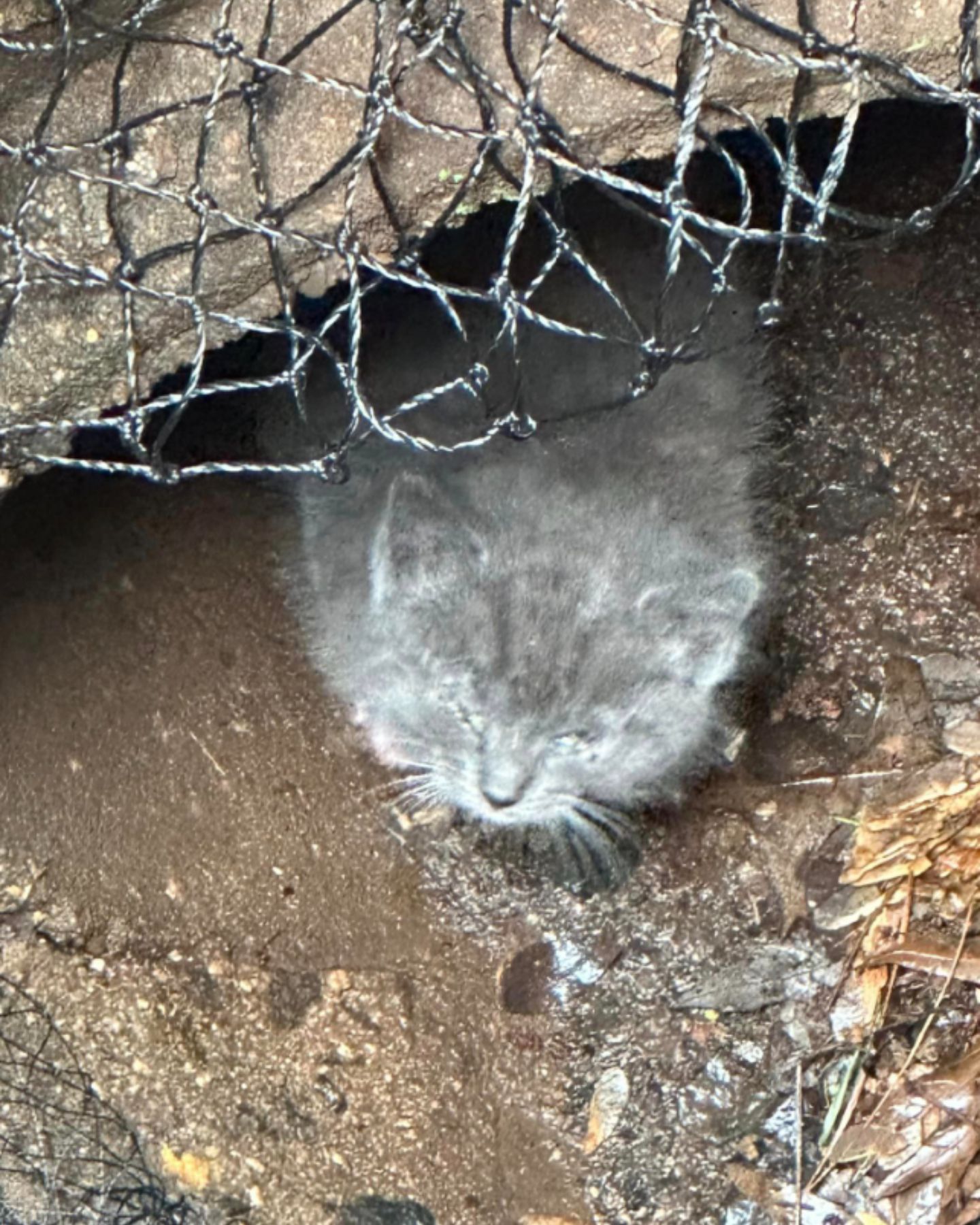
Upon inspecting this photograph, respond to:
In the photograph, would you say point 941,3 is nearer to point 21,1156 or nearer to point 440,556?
point 440,556

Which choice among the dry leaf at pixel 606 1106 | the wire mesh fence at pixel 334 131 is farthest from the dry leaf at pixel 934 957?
the wire mesh fence at pixel 334 131

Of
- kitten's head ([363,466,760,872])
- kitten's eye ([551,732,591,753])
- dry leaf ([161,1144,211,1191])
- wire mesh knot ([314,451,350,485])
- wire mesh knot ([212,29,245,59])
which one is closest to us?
wire mesh knot ([212,29,245,59])

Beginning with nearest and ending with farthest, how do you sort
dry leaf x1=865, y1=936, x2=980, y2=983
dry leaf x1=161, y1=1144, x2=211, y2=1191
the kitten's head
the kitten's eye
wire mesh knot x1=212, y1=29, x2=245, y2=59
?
wire mesh knot x1=212, y1=29, x2=245, y2=59 < the kitten's head < the kitten's eye < dry leaf x1=865, y1=936, x2=980, y2=983 < dry leaf x1=161, y1=1144, x2=211, y2=1191

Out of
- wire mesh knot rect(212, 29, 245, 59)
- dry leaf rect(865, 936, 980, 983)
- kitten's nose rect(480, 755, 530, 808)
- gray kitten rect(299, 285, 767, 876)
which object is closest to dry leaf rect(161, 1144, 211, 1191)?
gray kitten rect(299, 285, 767, 876)

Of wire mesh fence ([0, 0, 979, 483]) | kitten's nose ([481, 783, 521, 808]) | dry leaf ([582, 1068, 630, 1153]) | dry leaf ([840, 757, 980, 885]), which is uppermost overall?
wire mesh fence ([0, 0, 979, 483])

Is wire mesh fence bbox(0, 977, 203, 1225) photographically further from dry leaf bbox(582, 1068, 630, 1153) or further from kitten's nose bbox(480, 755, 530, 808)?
kitten's nose bbox(480, 755, 530, 808)

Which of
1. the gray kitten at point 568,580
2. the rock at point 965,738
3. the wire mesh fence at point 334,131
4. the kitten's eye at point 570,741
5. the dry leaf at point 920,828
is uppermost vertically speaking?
the wire mesh fence at point 334,131

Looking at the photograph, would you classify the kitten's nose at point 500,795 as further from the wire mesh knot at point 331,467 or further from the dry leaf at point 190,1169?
the dry leaf at point 190,1169

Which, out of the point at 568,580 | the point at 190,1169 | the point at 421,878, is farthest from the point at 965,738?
the point at 190,1169

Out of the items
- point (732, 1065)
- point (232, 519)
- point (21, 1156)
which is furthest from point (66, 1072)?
point (732, 1065)
